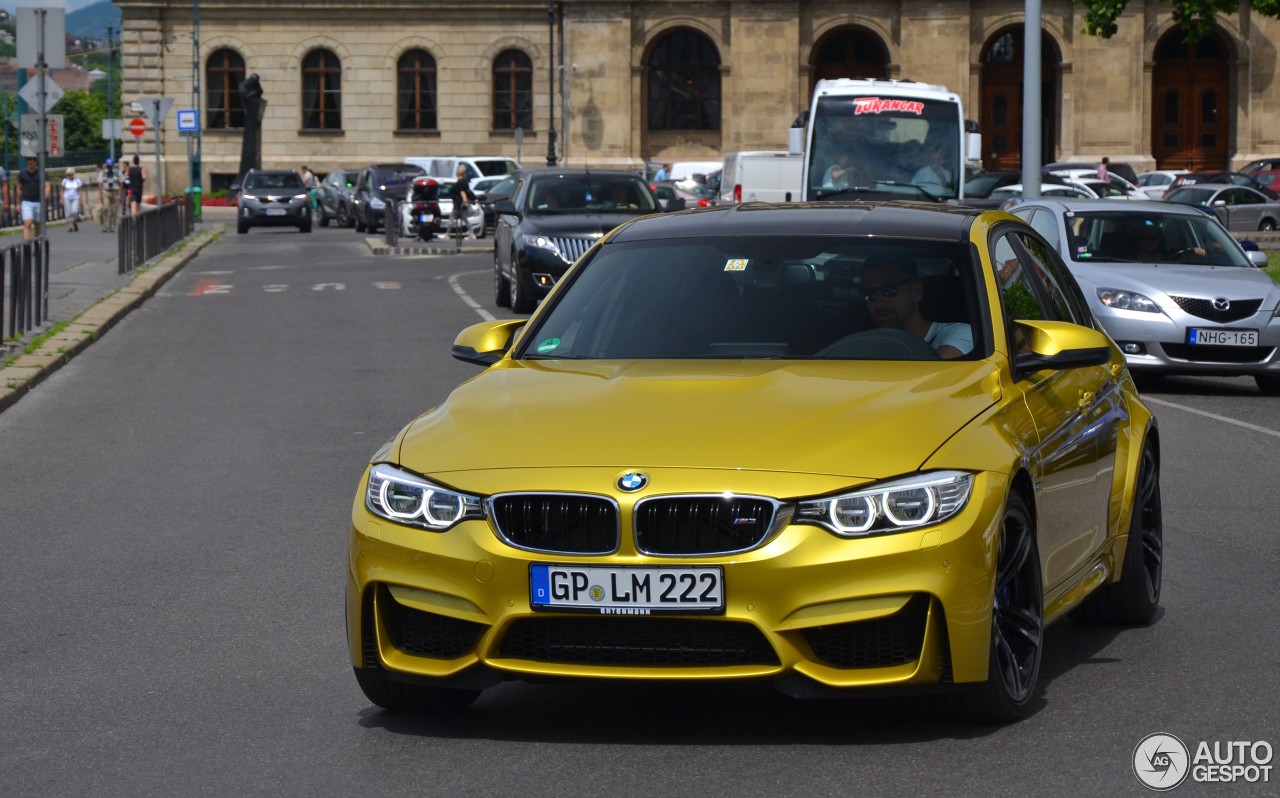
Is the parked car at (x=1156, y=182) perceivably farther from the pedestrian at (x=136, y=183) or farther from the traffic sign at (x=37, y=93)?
the traffic sign at (x=37, y=93)

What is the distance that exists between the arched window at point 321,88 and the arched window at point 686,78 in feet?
36.8

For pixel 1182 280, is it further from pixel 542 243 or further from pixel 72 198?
pixel 72 198

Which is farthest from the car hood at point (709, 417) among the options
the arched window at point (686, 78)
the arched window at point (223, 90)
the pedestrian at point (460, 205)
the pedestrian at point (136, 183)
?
the arched window at point (223, 90)

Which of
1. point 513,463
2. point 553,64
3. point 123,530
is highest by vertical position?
point 553,64

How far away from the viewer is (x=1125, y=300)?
1578cm

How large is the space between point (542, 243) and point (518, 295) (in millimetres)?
738

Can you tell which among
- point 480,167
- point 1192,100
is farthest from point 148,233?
point 1192,100

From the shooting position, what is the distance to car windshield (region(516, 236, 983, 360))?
244 inches

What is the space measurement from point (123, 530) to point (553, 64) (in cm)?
6162

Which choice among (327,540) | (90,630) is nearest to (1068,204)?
(327,540)

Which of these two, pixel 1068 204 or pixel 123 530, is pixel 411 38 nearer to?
pixel 1068 204

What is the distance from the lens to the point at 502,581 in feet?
16.7

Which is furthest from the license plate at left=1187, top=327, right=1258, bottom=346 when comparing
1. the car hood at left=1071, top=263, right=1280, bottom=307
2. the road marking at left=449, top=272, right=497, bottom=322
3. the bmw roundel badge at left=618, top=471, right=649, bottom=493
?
the bmw roundel badge at left=618, top=471, right=649, bottom=493

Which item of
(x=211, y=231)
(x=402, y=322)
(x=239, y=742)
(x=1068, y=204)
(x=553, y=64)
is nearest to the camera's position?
(x=239, y=742)
